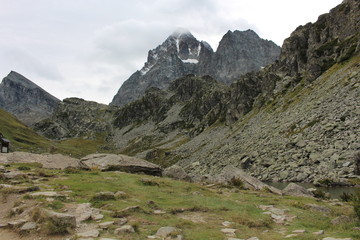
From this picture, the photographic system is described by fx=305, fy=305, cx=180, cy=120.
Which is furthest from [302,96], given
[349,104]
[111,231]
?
[111,231]

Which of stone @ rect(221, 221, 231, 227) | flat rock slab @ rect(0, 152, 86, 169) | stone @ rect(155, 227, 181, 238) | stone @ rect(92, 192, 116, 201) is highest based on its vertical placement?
flat rock slab @ rect(0, 152, 86, 169)

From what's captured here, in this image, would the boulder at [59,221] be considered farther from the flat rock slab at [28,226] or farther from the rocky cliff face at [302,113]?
the rocky cliff face at [302,113]

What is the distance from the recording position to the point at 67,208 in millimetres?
17188

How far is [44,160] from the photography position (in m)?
37.9

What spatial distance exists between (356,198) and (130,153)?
18650 centimetres

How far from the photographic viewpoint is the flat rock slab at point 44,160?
36.6m

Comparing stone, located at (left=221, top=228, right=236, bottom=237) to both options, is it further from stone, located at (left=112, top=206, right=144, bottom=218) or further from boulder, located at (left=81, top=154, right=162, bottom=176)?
boulder, located at (left=81, top=154, right=162, bottom=176)

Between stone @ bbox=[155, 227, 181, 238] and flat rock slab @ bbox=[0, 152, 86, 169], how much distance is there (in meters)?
26.0

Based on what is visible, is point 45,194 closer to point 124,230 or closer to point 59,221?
point 59,221

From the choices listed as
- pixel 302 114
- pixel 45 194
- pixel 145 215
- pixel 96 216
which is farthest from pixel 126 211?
pixel 302 114

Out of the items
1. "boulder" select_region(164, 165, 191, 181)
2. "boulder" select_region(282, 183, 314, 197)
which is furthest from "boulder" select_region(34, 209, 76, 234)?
"boulder" select_region(164, 165, 191, 181)

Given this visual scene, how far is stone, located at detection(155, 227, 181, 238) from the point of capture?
1364 cm

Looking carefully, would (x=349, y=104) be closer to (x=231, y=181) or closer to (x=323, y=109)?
(x=323, y=109)

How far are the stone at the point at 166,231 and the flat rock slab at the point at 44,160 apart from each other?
26.0 meters
